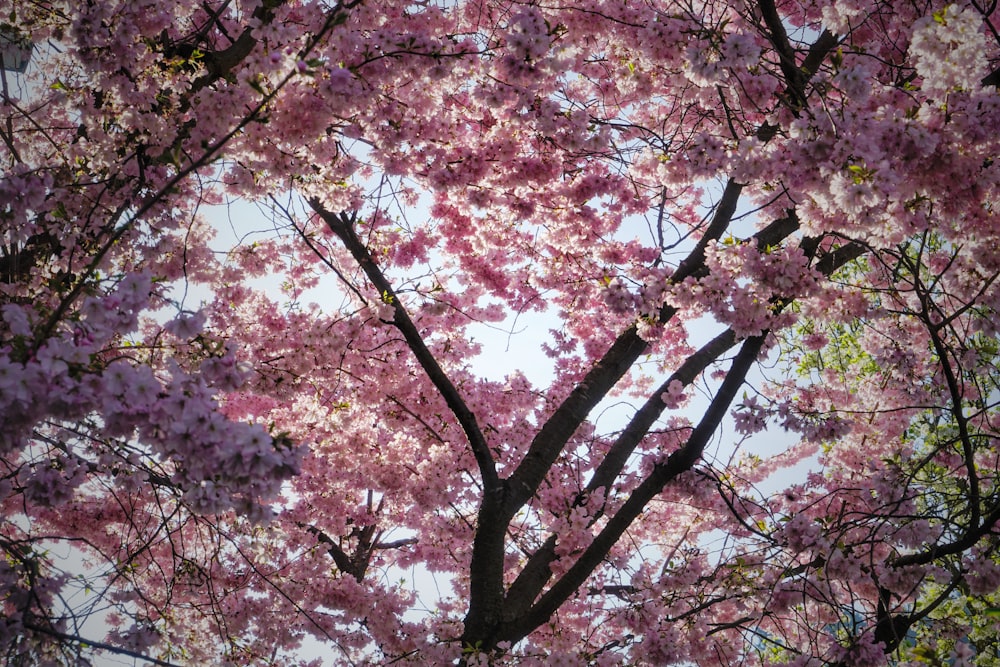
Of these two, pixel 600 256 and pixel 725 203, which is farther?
pixel 600 256

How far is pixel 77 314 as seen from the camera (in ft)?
8.54

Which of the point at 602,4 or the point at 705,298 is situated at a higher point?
the point at 602,4

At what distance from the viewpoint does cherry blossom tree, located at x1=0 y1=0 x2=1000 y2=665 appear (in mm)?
3014

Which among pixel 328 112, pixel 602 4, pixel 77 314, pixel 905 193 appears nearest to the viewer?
pixel 77 314

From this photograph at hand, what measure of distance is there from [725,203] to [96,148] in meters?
4.77

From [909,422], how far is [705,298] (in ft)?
17.7

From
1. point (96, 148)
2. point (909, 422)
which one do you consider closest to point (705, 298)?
point (96, 148)

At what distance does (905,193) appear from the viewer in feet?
11.5

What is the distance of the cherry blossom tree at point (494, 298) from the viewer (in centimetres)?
301

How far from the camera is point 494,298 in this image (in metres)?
8.72

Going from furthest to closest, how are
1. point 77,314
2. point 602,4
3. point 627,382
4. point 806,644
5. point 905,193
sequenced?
1. point 627,382
2. point 806,644
3. point 602,4
4. point 905,193
5. point 77,314

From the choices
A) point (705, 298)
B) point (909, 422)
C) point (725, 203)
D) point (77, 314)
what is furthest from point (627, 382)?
point (77, 314)

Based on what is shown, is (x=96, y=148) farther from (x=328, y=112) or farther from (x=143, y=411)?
(x=143, y=411)

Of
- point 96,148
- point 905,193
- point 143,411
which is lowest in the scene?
point 143,411
